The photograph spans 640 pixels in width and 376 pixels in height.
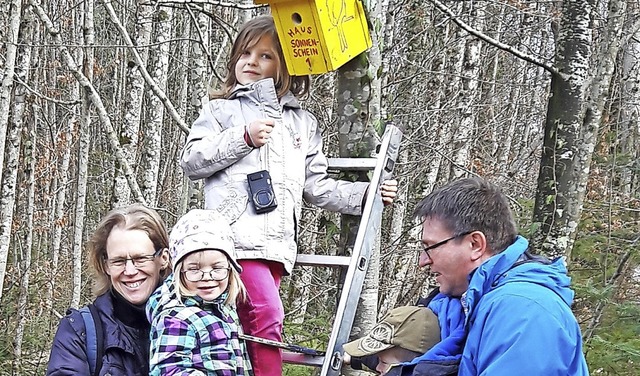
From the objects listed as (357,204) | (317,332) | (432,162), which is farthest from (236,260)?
(432,162)

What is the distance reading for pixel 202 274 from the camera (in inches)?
101

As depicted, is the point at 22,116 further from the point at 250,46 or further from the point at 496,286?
the point at 496,286

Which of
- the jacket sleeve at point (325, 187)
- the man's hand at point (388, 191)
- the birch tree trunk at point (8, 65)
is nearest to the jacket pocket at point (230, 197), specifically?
the jacket sleeve at point (325, 187)

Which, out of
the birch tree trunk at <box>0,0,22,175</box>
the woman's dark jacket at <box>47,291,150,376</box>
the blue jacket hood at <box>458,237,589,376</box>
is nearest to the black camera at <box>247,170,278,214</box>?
the woman's dark jacket at <box>47,291,150,376</box>

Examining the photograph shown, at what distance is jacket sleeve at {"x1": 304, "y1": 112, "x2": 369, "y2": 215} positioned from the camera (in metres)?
3.26

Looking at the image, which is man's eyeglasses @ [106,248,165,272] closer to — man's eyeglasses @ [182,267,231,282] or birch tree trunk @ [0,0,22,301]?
man's eyeglasses @ [182,267,231,282]

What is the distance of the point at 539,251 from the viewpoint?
518 cm

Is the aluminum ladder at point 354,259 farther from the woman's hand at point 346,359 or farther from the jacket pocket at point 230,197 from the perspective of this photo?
the jacket pocket at point 230,197

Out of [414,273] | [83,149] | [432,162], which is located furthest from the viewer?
[83,149]

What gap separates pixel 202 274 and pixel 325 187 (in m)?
0.92

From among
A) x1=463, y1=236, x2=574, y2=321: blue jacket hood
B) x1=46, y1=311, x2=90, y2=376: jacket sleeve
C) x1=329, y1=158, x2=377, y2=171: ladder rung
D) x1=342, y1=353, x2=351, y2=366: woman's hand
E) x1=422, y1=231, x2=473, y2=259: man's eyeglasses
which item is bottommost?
x1=342, y1=353, x2=351, y2=366: woman's hand

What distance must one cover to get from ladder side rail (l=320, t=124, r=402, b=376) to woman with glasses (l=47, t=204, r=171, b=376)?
729 mm

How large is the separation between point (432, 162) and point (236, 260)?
6390 mm

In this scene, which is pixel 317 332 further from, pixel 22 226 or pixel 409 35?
pixel 22 226
